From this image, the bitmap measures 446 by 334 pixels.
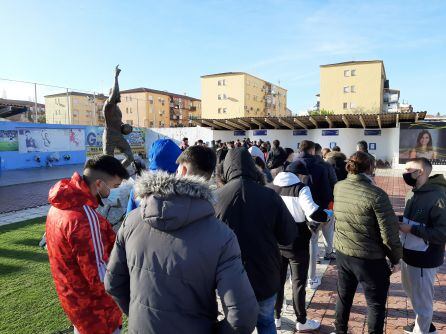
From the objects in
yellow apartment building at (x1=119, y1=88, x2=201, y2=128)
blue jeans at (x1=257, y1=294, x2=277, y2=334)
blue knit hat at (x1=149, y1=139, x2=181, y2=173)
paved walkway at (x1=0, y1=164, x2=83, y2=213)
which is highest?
yellow apartment building at (x1=119, y1=88, x2=201, y2=128)

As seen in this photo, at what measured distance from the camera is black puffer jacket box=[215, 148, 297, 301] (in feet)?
6.95

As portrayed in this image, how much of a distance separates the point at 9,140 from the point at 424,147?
23.1 m

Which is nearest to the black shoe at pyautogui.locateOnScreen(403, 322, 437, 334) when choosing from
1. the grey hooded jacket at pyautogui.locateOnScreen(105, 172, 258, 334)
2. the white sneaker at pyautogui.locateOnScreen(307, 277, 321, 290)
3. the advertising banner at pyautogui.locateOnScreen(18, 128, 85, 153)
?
the white sneaker at pyautogui.locateOnScreen(307, 277, 321, 290)

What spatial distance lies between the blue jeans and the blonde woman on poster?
18580 millimetres

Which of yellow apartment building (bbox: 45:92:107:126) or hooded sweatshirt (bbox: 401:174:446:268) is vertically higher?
yellow apartment building (bbox: 45:92:107:126)

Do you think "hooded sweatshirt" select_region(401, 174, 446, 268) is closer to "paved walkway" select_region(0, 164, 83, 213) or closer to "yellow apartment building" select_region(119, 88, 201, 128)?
"paved walkway" select_region(0, 164, 83, 213)

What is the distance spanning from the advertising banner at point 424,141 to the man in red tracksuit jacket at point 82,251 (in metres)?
19.5

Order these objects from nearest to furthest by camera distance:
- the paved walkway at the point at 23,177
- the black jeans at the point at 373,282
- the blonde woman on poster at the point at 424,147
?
1. the black jeans at the point at 373,282
2. the paved walkway at the point at 23,177
3. the blonde woman on poster at the point at 424,147

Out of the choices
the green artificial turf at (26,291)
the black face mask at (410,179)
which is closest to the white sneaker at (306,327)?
the black face mask at (410,179)

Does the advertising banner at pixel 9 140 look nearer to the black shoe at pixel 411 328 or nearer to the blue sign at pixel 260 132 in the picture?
the blue sign at pixel 260 132

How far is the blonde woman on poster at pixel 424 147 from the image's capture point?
18000 millimetres

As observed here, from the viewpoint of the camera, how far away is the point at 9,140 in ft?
58.6

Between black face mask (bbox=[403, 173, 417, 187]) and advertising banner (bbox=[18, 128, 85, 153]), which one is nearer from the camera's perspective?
Result: black face mask (bbox=[403, 173, 417, 187])

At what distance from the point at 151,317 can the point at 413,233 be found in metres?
2.34
